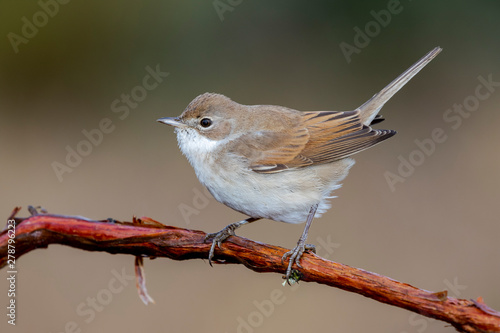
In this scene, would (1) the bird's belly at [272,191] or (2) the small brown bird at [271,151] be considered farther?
(2) the small brown bird at [271,151]

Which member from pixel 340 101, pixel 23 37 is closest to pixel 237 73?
pixel 340 101

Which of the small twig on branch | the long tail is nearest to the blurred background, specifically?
the long tail

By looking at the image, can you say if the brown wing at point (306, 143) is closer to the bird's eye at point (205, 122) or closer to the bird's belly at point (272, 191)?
the bird's belly at point (272, 191)

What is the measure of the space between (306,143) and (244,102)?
13.0 ft

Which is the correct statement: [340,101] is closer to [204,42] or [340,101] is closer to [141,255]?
[204,42]

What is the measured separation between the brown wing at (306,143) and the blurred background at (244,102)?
227 centimetres

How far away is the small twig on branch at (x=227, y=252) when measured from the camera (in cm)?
169

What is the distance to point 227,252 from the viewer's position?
6.96ft

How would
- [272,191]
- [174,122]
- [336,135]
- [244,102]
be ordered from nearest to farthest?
[272,191] → [174,122] → [336,135] → [244,102]

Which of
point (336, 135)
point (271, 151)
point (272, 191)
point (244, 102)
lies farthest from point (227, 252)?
point (244, 102)

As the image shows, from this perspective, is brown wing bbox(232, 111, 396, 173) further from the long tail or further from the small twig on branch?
the small twig on branch

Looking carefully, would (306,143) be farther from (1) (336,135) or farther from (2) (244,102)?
(2) (244,102)

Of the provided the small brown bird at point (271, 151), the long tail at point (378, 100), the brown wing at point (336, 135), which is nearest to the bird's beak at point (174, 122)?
the small brown bird at point (271, 151)

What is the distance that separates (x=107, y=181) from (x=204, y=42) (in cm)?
240
